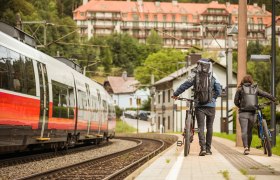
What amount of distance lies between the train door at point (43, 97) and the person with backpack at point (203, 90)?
6.17 m

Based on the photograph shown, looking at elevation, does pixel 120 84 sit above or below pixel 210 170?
above

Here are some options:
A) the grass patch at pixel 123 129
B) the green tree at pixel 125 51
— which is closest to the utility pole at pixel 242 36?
the grass patch at pixel 123 129

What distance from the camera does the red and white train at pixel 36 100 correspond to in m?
15.4

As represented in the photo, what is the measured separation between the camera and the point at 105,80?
156 meters

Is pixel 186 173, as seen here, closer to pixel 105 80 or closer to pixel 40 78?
pixel 40 78

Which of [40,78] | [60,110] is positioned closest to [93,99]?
[60,110]

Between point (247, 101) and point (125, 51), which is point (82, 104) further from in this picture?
point (125, 51)

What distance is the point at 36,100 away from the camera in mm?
18094

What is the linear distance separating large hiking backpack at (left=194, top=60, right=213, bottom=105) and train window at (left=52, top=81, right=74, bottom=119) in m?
8.23

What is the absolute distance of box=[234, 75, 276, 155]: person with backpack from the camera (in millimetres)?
14375

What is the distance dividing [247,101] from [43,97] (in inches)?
267

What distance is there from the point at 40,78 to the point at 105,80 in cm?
13689

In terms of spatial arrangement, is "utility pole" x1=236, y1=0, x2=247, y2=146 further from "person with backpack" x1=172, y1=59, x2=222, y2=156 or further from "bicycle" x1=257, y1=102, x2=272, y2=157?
"person with backpack" x1=172, y1=59, x2=222, y2=156

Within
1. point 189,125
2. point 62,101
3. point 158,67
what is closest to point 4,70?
point 189,125
